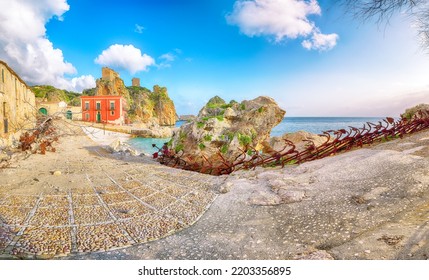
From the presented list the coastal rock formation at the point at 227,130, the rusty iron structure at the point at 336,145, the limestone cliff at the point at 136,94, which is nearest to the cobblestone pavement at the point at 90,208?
the rusty iron structure at the point at 336,145

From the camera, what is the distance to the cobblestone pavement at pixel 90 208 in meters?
1.65

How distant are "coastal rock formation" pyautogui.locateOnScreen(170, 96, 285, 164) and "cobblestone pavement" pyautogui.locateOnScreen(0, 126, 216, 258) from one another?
52.1 inches

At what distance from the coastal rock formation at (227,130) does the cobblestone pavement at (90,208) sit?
1.32 metres

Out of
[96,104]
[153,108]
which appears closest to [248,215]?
[96,104]

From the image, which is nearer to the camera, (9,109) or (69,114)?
(69,114)

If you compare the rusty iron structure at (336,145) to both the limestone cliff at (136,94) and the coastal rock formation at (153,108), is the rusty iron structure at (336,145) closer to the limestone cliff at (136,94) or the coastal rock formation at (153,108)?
the limestone cliff at (136,94)

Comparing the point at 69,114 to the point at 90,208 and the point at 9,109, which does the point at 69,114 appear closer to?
the point at 9,109

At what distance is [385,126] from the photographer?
4305 mm

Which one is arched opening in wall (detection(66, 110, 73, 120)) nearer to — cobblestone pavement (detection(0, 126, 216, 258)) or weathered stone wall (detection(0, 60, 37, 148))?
weathered stone wall (detection(0, 60, 37, 148))

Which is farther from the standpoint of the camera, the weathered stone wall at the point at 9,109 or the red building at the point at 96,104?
the red building at the point at 96,104

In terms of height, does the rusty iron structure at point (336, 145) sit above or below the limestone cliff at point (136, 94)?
below

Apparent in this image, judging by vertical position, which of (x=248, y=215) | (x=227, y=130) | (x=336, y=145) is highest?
(x=227, y=130)

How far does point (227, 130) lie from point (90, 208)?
133 inches

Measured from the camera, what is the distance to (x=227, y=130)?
16.7 feet
